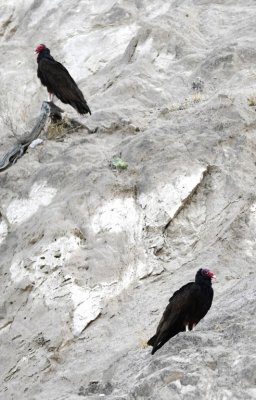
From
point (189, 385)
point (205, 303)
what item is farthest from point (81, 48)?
point (189, 385)

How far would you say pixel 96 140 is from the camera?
40.3ft

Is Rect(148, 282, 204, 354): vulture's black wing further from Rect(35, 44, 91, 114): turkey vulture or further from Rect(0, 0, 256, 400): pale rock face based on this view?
Rect(35, 44, 91, 114): turkey vulture

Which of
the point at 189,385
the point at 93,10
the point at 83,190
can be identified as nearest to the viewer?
the point at 189,385

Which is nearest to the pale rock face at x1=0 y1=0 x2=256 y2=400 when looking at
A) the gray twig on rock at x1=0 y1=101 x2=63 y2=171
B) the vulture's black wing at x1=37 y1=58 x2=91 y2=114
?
the gray twig on rock at x1=0 y1=101 x2=63 y2=171

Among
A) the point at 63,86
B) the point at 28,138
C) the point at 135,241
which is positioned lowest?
the point at 135,241

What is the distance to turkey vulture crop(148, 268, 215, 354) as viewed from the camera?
713 cm

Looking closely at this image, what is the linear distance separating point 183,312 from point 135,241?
116 inches

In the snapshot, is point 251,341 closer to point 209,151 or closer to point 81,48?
point 209,151

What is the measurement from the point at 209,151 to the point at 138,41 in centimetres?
601

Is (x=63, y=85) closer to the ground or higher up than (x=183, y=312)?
higher up

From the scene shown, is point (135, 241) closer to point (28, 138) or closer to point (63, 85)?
point (28, 138)

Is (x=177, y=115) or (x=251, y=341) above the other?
(x=251, y=341)

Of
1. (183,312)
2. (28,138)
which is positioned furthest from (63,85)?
(183,312)

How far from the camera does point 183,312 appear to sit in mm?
7191
